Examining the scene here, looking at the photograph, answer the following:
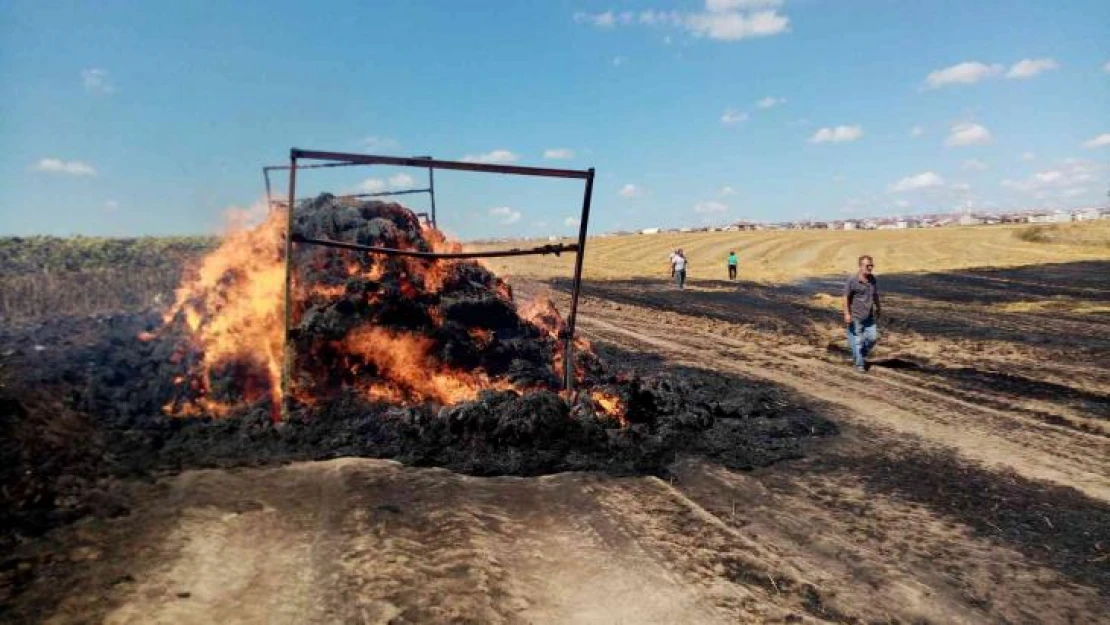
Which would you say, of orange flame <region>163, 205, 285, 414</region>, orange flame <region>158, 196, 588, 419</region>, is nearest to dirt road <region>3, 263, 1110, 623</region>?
orange flame <region>158, 196, 588, 419</region>

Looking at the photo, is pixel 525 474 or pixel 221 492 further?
pixel 525 474

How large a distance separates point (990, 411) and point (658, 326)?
9.51 m

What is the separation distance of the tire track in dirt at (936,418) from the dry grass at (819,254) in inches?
820

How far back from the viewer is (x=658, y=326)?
18016 millimetres

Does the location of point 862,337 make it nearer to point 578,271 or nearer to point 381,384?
point 578,271

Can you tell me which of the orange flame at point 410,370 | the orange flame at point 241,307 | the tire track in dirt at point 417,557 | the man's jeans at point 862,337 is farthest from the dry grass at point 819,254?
the tire track in dirt at point 417,557

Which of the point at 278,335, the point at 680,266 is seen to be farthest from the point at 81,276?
the point at 680,266

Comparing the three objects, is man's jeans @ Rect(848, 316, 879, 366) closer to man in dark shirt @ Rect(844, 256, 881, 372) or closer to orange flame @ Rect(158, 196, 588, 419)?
man in dark shirt @ Rect(844, 256, 881, 372)

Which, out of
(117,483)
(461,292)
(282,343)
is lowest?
(117,483)

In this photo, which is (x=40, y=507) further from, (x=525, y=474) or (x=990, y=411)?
(x=990, y=411)

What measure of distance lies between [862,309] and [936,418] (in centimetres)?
315

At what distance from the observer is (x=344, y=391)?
8227mm

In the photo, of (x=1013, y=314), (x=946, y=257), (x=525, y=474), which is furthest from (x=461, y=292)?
(x=946, y=257)

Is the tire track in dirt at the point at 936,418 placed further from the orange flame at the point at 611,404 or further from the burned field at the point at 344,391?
the orange flame at the point at 611,404
